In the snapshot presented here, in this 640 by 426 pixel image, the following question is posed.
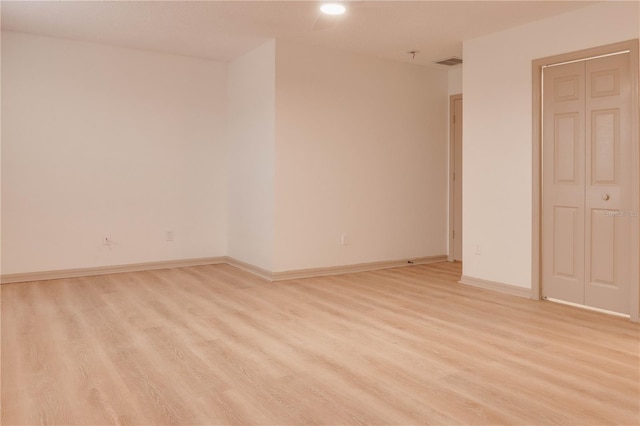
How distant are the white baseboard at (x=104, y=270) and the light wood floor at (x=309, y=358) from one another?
0.45m

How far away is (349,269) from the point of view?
6.10 metres

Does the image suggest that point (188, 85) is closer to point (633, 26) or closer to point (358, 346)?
point (358, 346)

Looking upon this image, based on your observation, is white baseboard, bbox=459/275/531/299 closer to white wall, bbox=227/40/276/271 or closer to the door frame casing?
the door frame casing

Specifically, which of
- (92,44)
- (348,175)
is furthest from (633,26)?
(92,44)

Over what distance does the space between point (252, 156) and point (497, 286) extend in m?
3.09

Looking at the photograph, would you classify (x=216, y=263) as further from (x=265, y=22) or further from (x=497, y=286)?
(x=497, y=286)

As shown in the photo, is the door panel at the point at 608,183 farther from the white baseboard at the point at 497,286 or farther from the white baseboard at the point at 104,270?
the white baseboard at the point at 104,270

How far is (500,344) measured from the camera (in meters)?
3.41

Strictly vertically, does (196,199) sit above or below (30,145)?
below

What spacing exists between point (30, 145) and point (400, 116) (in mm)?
4276

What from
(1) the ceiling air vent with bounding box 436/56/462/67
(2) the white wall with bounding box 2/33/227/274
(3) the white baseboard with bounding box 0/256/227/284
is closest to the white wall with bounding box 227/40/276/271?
(2) the white wall with bounding box 2/33/227/274

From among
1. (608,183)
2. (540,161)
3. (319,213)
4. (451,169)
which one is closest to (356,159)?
(319,213)

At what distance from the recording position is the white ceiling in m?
4.40

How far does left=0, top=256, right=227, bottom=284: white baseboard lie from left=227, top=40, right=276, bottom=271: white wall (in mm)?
405
